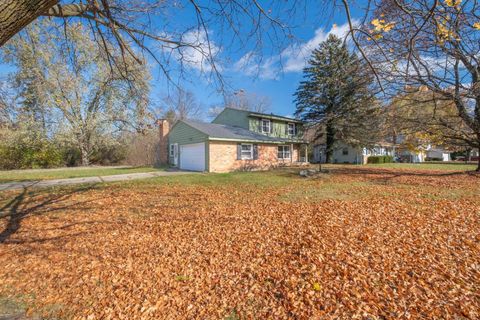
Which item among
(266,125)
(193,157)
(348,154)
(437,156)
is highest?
(266,125)

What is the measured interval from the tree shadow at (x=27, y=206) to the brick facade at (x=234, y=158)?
832cm

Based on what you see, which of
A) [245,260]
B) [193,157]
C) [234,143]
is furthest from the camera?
[193,157]

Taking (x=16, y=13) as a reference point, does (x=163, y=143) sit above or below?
above

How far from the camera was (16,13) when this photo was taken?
66.0 inches

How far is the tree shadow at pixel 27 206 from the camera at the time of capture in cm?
472

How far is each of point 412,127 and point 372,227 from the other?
34.9 ft

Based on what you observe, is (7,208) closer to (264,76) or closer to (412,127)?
(264,76)

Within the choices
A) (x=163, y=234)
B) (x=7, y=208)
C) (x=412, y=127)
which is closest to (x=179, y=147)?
(x=7, y=208)

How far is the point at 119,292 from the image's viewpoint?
2594mm

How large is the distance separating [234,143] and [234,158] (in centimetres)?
117

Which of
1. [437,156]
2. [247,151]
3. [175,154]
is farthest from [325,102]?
[437,156]

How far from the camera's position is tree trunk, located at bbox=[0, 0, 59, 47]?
5.34 feet

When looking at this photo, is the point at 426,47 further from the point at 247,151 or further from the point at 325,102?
the point at 325,102

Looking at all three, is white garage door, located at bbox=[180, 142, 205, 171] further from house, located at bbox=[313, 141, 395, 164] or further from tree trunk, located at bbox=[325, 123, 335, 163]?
house, located at bbox=[313, 141, 395, 164]
